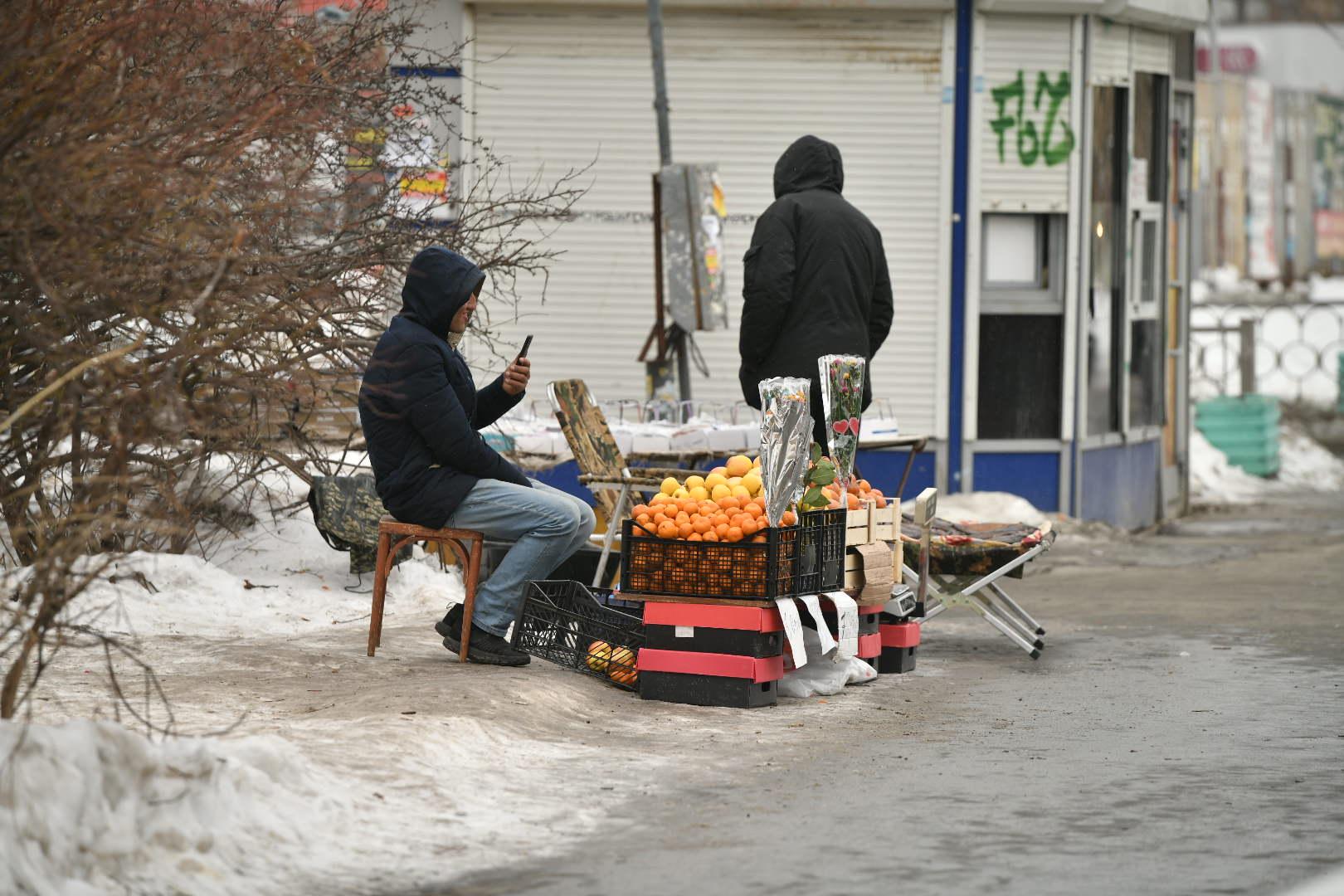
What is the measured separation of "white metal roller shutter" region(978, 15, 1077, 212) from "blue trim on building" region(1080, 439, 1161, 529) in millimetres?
2109

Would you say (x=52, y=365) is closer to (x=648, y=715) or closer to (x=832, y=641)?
(x=648, y=715)

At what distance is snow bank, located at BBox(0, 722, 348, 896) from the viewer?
15.3 feet

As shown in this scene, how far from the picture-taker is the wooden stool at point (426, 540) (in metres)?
7.98

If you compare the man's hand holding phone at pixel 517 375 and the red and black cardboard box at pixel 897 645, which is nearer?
the man's hand holding phone at pixel 517 375

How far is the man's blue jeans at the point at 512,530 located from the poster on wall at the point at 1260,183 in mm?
35407

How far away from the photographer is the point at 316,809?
541 cm

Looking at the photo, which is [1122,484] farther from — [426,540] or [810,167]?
[426,540]

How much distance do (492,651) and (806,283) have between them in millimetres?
2543

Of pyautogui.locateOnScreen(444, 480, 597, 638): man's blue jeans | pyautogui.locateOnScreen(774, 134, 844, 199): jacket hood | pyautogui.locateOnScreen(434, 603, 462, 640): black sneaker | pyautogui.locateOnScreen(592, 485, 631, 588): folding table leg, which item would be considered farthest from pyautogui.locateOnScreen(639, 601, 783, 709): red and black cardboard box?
pyautogui.locateOnScreen(774, 134, 844, 199): jacket hood

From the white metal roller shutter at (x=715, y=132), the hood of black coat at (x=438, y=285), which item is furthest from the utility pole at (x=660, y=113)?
the hood of black coat at (x=438, y=285)

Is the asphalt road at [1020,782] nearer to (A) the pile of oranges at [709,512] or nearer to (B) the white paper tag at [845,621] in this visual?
(B) the white paper tag at [845,621]

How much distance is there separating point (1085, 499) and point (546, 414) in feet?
14.7

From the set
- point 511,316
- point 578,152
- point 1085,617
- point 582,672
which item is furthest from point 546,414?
point 582,672

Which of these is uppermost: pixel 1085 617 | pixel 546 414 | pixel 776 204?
pixel 776 204
